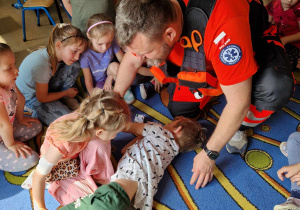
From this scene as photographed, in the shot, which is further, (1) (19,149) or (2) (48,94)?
(2) (48,94)

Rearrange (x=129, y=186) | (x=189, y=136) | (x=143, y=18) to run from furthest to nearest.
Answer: (x=189, y=136), (x=129, y=186), (x=143, y=18)

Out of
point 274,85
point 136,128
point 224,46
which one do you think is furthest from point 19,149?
point 274,85

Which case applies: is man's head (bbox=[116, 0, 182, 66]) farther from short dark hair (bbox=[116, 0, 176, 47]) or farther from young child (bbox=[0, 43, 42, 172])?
young child (bbox=[0, 43, 42, 172])

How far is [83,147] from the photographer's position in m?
1.25

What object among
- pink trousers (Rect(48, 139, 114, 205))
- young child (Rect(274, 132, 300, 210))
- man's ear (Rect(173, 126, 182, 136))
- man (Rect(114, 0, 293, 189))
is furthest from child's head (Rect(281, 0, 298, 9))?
pink trousers (Rect(48, 139, 114, 205))

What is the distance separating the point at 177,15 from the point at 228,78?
335mm

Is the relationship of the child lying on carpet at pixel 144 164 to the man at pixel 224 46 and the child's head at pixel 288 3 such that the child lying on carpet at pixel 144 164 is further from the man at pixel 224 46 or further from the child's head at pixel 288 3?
the child's head at pixel 288 3

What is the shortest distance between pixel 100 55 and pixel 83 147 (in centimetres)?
79

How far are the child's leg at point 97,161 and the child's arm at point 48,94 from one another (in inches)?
21.7

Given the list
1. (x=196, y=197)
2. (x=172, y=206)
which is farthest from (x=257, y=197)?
(x=172, y=206)

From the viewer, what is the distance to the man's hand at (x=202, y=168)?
4.07ft

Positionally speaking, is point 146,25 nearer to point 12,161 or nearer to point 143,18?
point 143,18

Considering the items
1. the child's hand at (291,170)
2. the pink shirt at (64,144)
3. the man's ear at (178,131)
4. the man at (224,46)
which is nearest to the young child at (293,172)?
the child's hand at (291,170)

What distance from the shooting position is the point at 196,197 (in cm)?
133
